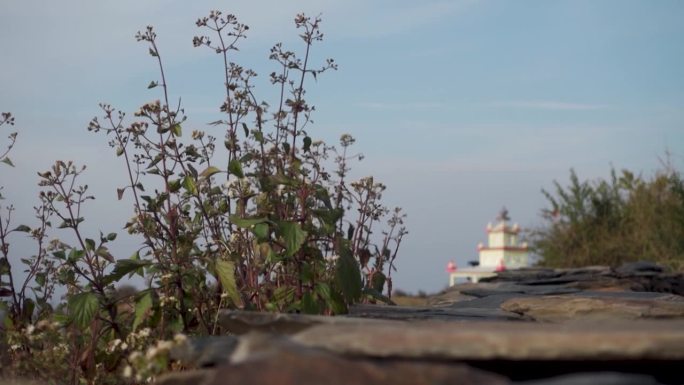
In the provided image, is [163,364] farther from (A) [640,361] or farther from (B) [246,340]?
(A) [640,361]

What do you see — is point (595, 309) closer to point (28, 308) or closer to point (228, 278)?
point (228, 278)

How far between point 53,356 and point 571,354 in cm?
217

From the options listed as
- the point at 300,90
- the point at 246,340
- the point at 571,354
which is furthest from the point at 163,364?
the point at 300,90

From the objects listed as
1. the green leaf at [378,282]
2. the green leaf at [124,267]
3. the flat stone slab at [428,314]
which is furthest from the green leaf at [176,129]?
the green leaf at [378,282]

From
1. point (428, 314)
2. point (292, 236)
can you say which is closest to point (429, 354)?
point (292, 236)

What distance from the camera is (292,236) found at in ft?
11.5

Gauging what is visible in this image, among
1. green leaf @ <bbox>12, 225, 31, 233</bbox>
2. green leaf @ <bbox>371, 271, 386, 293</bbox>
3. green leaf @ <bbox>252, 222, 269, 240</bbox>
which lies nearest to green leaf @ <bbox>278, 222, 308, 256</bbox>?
green leaf @ <bbox>252, 222, 269, 240</bbox>

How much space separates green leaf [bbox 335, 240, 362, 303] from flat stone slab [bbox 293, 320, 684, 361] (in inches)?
58.7

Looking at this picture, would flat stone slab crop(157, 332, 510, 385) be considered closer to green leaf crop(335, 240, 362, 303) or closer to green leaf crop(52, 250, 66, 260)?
green leaf crop(335, 240, 362, 303)

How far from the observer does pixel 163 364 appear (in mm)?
2406

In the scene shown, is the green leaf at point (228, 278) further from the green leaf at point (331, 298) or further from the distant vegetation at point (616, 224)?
the distant vegetation at point (616, 224)

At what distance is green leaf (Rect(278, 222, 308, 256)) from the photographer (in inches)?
137

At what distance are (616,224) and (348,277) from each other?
42.2ft

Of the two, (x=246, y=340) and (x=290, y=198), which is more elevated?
(x=290, y=198)
